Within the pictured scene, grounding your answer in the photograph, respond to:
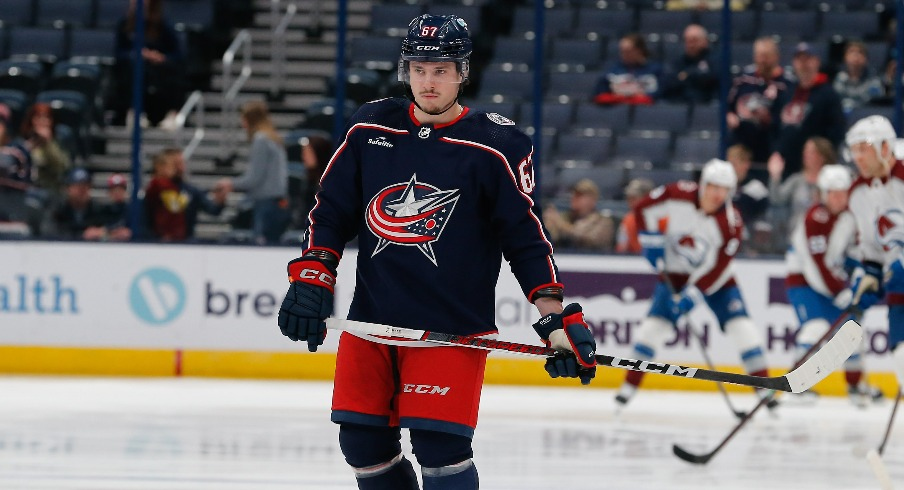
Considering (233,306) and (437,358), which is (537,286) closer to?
(437,358)

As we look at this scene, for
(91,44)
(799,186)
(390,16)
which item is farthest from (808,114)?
(91,44)

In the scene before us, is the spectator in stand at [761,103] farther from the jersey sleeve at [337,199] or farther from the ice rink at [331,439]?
the jersey sleeve at [337,199]

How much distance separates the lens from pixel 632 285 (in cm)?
999

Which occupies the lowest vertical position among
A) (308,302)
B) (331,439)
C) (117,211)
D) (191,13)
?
(331,439)

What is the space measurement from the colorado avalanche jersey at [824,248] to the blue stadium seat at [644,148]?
1114mm

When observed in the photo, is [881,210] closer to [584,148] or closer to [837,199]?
[837,199]

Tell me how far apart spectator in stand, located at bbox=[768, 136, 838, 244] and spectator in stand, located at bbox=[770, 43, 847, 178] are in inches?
4.8

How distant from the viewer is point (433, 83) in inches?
144

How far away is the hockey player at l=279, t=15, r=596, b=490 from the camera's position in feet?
11.9

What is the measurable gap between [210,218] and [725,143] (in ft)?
10.4

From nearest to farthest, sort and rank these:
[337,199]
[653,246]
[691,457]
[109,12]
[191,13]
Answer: [337,199], [691,457], [653,246], [109,12], [191,13]

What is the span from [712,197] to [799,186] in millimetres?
1256

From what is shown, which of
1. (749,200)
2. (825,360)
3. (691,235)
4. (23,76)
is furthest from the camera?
(23,76)

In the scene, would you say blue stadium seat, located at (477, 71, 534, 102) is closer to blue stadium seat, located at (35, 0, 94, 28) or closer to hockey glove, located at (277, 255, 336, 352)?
blue stadium seat, located at (35, 0, 94, 28)
